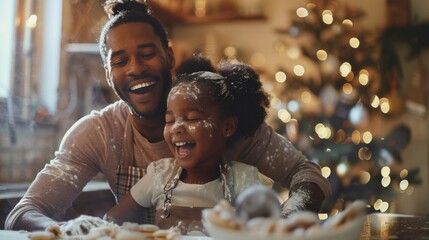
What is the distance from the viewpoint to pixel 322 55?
5.15 feet

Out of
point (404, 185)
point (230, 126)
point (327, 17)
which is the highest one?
point (327, 17)

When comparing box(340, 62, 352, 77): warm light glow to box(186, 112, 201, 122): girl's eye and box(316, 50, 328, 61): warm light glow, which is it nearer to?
box(316, 50, 328, 61): warm light glow

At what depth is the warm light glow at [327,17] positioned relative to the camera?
150 centimetres

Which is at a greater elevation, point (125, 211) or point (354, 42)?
point (354, 42)

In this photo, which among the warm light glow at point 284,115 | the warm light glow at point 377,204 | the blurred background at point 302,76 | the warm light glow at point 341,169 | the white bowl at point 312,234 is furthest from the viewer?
the warm light glow at point 284,115

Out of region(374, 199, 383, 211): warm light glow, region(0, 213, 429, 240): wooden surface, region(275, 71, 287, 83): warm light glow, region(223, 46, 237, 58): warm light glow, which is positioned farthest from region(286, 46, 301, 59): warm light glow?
region(0, 213, 429, 240): wooden surface

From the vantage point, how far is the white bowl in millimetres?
465

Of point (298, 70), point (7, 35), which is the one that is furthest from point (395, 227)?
point (298, 70)

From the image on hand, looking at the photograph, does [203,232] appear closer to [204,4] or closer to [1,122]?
[1,122]

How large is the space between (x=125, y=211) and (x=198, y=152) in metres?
0.12

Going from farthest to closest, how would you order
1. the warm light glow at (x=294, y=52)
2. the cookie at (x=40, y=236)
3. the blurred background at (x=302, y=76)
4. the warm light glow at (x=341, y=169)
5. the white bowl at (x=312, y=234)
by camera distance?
the warm light glow at (x=294, y=52) → the warm light glow at (x=341, y=169) → the blurred background at (x=302, y=76) → the cookie at (x=40, y=236) → the white bowl at (x=312, y=234)

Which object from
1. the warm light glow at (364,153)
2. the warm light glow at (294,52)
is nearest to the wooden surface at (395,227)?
the warm light glow at (364,153)

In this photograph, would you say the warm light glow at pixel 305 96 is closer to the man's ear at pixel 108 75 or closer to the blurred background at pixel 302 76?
the blurred background at pixel 302 76

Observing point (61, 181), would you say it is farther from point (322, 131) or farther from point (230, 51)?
point (322, 131)
